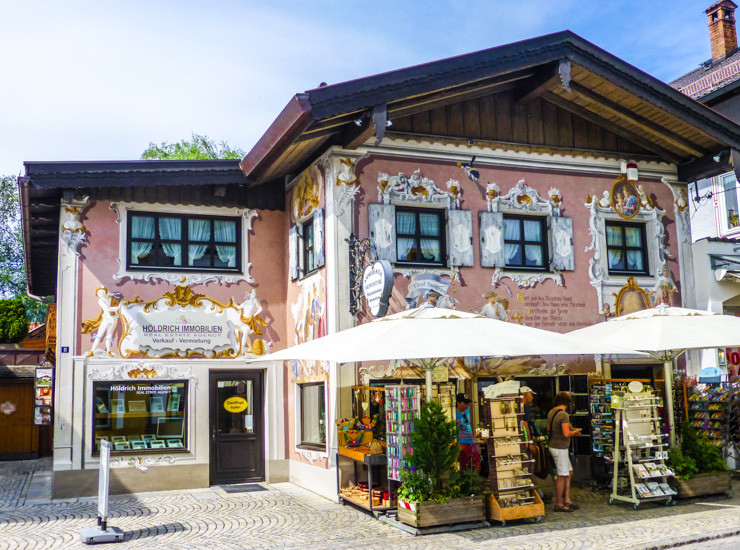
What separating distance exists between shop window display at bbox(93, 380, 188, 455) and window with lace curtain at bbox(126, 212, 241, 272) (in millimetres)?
1989

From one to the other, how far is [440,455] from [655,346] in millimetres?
3304

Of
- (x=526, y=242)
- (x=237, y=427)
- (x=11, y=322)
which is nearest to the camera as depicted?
(x=526, y=242)

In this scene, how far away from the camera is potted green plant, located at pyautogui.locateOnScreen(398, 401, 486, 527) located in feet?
30.3

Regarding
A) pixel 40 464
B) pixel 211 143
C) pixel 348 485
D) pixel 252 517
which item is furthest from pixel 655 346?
pixel 211 143

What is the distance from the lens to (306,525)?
966cm

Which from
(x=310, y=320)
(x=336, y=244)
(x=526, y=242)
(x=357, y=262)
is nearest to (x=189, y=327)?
(x=310, y=320)

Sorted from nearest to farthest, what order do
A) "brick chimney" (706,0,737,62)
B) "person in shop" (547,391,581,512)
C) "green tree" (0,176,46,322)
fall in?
1. "person in shop" (547,391,581,512)
2. "brick chimney" (706,0,737,62)
3. "green tree" (0,176,46,322)

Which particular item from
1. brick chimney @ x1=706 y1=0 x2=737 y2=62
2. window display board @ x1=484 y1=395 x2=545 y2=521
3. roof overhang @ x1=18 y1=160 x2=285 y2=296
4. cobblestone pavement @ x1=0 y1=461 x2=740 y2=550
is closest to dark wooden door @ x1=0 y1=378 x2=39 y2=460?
roof overhang @ x1=18 y1=160 x2=285 y2=296

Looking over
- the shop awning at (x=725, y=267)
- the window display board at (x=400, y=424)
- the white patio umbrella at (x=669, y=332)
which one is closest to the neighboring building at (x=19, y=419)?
the window display board at (x=400, y=424)

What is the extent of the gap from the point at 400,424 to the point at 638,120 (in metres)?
7.19

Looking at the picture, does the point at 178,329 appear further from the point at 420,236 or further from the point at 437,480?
the point at 437,480

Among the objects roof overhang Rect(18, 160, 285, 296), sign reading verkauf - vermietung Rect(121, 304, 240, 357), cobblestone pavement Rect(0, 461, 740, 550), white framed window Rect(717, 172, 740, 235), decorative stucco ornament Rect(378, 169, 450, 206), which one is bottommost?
cobblestone pavement Rect(0, 461, 740, 550)

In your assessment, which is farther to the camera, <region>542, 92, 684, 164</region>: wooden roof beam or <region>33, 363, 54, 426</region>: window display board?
<region>33, 363, 54, 426</region>: window display board

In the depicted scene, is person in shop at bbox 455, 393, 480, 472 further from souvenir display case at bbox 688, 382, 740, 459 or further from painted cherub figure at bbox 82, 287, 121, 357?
painted cherub figure at bbox 82, 287, 121, 357
